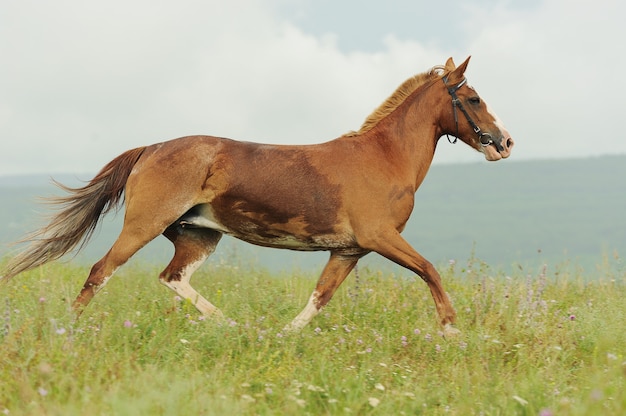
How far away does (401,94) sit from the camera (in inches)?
284

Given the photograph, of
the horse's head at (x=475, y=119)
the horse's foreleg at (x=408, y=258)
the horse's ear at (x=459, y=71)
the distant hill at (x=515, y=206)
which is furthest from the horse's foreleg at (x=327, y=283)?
the distant hill at (x=515, y=206)

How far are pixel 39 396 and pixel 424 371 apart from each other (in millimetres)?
2555

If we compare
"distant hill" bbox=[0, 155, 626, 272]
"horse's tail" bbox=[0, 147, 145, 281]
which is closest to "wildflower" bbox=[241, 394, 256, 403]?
"horse's tail" bbox=[0, 147, 145, 281]

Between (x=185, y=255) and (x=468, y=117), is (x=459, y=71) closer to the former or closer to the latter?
(x=468, y=117)

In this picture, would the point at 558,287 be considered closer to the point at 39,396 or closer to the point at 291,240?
the point at 291,240

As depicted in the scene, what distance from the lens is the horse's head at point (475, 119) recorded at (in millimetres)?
6988

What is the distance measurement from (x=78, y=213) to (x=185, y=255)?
1.00 meters

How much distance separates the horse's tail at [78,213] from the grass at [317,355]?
0.39 m

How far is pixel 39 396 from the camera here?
169 inches

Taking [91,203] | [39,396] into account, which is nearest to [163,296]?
[91,203]

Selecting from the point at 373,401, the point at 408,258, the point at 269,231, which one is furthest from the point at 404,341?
the point at 373,401

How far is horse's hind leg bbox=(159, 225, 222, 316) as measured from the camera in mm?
7039

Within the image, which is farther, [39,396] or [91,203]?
[91,203]

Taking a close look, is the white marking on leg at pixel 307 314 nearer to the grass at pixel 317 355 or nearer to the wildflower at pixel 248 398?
the grass at pixel 317 355
